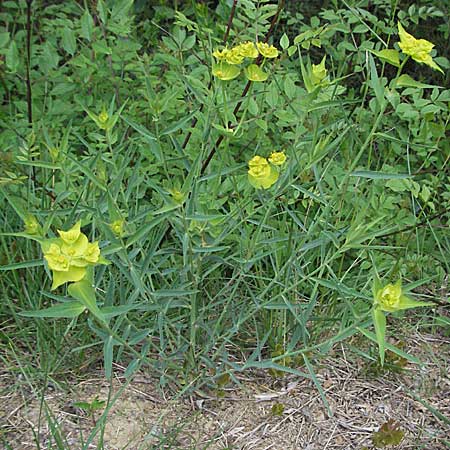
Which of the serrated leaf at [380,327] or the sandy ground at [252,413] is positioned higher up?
the serrated leaf at [380,327]

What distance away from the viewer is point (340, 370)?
211 cm

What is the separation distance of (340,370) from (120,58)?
126cm

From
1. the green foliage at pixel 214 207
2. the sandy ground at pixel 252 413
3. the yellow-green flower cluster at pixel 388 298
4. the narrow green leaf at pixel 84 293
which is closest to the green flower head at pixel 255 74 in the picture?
the green foliage at pixel 214 207

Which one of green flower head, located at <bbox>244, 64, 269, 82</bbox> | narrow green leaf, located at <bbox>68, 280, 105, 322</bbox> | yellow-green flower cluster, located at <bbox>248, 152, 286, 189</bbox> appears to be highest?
green flower head, located at <bbox>244, 64, 269, 82</bbox>

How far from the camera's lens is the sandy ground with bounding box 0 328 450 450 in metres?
1.85

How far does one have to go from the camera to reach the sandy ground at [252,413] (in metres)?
1.85

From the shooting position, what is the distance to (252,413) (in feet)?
6.39

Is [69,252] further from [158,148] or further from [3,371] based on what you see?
[3,371]

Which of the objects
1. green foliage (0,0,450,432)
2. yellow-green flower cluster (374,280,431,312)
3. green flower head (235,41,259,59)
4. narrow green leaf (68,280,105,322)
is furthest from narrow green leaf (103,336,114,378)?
green flower head (235,41,259,59)

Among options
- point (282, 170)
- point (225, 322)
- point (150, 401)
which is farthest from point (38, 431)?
point (282, 170)

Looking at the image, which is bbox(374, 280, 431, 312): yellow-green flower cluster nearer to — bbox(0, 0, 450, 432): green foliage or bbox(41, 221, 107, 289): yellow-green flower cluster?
bbox(0, 0, 450, 432): green foliage

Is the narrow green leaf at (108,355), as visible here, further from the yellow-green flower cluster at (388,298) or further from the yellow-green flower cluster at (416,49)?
the yellow-green flower cluster at (416,49)

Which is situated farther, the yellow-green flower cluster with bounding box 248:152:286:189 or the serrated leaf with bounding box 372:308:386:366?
the yellow-green flower cluster with bounding box 248:152:286:189

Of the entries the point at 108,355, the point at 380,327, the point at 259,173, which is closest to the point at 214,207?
the point at 259,173
